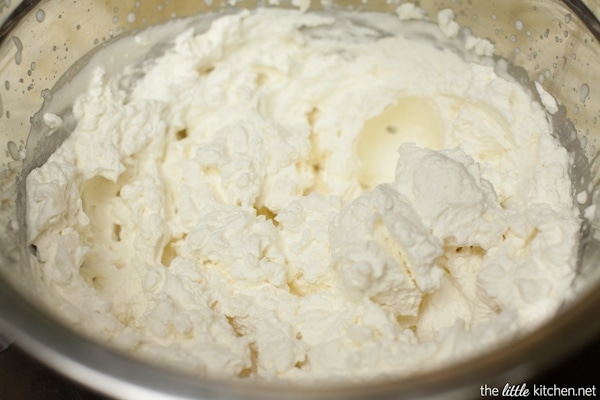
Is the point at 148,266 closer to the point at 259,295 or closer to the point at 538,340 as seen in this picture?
the point at 259,295

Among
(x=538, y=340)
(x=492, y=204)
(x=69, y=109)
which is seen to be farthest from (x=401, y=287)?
(x=69, y=109)

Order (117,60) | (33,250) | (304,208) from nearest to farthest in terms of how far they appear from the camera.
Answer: (33,250) → (304,208) → (117,60)

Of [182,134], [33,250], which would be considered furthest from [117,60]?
[33,250]

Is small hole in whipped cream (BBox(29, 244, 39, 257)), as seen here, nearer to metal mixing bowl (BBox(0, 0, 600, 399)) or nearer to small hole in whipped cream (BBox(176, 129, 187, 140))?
metal mixing bowl (BBox(0, 0, 600, 399))

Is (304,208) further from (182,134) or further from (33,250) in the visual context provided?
(33,250)

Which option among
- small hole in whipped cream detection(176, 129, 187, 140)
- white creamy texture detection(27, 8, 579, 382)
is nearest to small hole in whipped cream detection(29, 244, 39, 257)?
white creamy texture detection(27, 8, 579, 382)

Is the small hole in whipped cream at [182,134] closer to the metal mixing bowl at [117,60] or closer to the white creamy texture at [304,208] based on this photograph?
the white creamy texture at [304,208]

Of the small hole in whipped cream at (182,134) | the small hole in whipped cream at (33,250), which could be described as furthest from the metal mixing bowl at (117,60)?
the small hole in whipped cream at (182,134)
